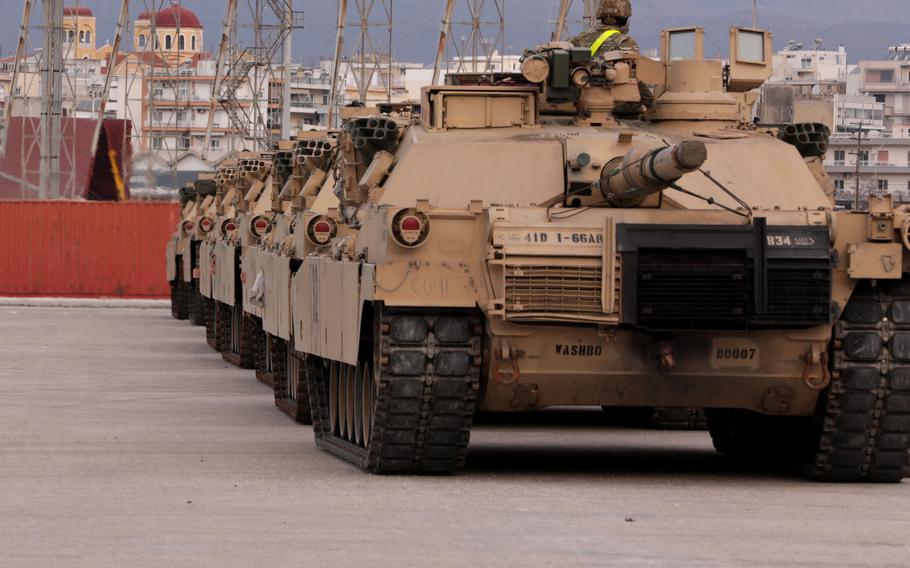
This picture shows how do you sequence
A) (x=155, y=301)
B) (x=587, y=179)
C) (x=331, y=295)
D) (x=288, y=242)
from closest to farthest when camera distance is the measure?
(x=587, y=179) < (x=331, y=295) < (x=288, y=242) < (x=155, y=301)

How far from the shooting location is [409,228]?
14883 mm

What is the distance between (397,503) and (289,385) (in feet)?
29.8

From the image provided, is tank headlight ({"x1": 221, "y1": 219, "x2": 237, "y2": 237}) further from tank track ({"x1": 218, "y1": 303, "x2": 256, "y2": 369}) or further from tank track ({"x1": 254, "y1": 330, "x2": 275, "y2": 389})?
tank track ({"x1": 254, "y1": 330, "x2": 275, "y2": 389})

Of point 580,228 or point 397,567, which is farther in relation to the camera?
point 580,228

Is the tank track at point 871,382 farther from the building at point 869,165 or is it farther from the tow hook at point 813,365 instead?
the building at point 869,165

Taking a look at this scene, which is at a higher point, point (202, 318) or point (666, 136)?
point (666, 136)

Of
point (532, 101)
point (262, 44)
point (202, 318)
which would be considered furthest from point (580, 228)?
point (262, 44)

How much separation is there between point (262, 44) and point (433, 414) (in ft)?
165

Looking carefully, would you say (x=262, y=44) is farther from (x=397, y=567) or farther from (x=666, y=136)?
(x=397, y=567)

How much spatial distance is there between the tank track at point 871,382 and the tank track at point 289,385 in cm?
624

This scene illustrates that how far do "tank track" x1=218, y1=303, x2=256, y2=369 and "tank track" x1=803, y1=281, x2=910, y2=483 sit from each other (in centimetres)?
1354

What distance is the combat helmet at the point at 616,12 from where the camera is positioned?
19234mm

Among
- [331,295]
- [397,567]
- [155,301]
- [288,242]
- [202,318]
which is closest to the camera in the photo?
[397,567]

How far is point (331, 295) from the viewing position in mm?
17062
